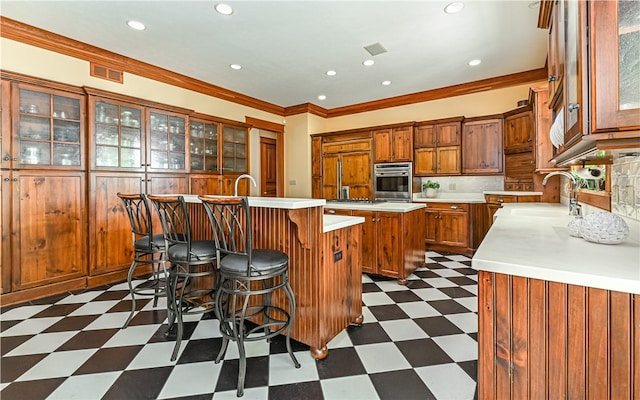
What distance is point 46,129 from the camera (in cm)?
290

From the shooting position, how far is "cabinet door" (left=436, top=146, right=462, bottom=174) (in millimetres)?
4812

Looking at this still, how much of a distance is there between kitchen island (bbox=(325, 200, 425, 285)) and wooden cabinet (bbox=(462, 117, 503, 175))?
1825 millimetres

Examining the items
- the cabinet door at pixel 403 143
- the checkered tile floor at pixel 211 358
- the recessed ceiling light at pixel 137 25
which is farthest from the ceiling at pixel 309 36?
the checkered tile floor at pixel 211 358

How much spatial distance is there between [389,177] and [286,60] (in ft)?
9.12

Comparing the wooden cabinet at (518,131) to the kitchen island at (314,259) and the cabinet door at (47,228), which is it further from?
the cabinet door at (47,228)

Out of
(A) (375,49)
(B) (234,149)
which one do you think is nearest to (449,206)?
(A) (375,49)

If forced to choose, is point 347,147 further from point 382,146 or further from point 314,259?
point 314,259

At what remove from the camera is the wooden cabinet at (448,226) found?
14.7 feet

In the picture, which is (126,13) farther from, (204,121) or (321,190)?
(321,190)

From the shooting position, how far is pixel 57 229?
9.85 feet

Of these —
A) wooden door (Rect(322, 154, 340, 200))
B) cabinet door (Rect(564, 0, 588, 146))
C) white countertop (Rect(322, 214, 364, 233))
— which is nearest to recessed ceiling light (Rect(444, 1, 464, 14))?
cabinet door (Rect(564, 0, 588, 146))

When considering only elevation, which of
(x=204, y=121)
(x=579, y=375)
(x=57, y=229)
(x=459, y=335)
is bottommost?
(x=459, y=335)

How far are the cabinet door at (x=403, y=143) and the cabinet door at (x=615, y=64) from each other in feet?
14.1

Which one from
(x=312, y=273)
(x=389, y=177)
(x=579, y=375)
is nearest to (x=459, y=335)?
(x=312, y=273)
